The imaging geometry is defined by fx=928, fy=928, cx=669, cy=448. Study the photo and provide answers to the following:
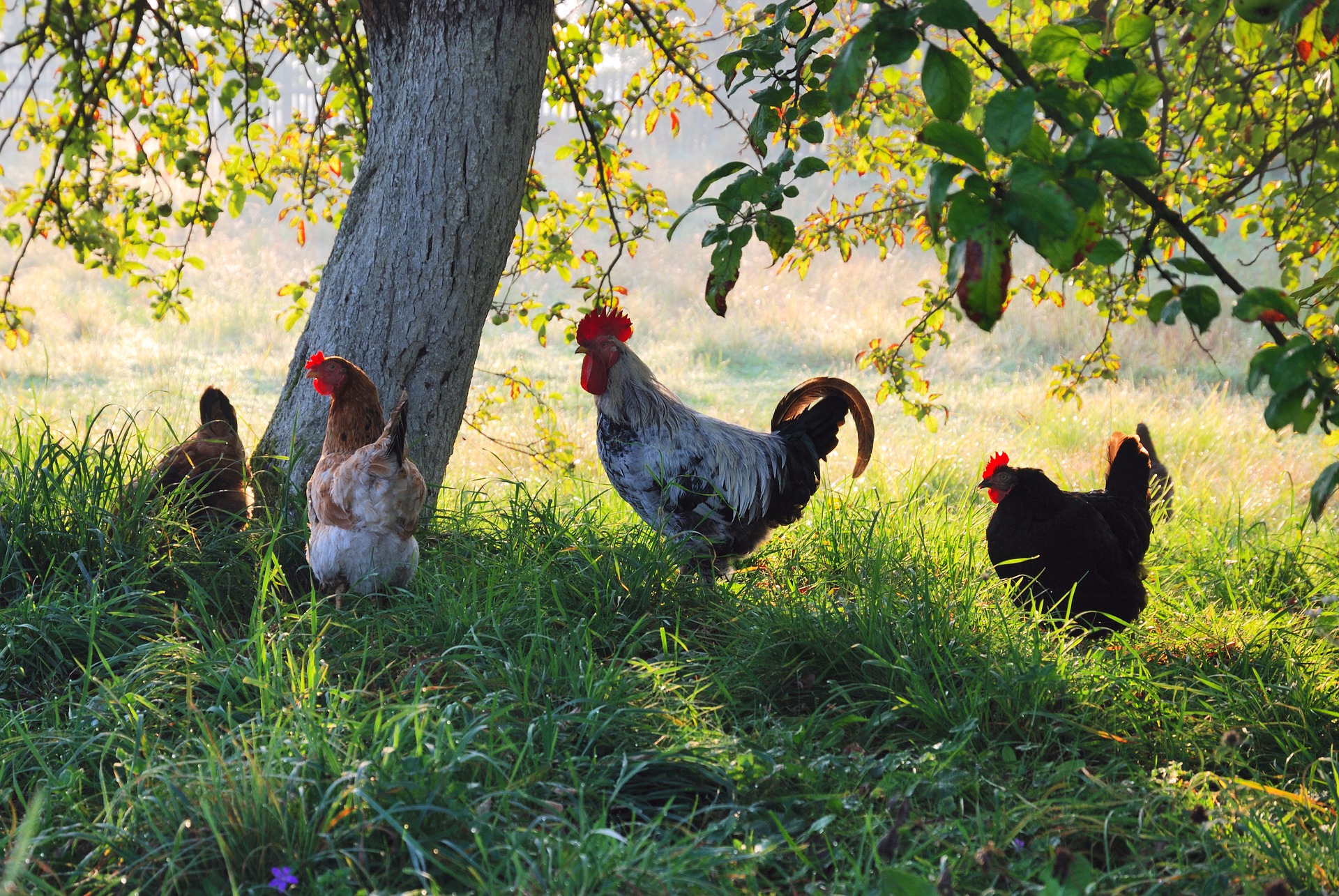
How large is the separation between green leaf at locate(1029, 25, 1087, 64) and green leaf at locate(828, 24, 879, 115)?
0.23 metres

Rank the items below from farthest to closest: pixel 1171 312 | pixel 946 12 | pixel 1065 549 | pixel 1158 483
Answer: pixel 1158 483 → pixel 1065 549 → pixel 1171 312 → pixel 946 12

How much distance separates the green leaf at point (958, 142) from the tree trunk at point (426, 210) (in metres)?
2.53

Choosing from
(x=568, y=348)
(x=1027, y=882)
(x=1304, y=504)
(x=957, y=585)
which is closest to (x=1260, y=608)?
(x=957, y=585)

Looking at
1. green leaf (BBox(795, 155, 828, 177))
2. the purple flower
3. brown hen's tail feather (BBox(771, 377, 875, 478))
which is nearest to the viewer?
the purple flower

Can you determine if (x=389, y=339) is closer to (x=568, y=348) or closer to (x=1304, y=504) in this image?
(x=1304, y=504)

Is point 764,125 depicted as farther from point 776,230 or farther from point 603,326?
point 603,326

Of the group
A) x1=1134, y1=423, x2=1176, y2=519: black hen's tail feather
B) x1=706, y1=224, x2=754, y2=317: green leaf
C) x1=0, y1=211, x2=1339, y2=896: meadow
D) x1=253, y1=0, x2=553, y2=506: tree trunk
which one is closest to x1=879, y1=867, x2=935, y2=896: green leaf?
x1=0, y1=211, x2=1339, y2=896: meadow

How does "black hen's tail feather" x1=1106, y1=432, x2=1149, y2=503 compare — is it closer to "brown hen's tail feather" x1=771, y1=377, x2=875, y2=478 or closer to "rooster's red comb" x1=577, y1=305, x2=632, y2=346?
"brown hen's tail feather" x1=771, y1=377, x2=875, y2=478

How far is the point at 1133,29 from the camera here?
4.38 feet

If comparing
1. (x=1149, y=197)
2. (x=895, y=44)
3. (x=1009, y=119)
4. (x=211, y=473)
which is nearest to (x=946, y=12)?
(x=895, y=44)

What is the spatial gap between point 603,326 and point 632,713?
1.94 m

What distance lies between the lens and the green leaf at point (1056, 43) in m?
1.29

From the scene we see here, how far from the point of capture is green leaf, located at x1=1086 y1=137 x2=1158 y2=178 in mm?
1175

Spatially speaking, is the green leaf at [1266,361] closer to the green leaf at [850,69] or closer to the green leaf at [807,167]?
the green leaf at [850,69]
